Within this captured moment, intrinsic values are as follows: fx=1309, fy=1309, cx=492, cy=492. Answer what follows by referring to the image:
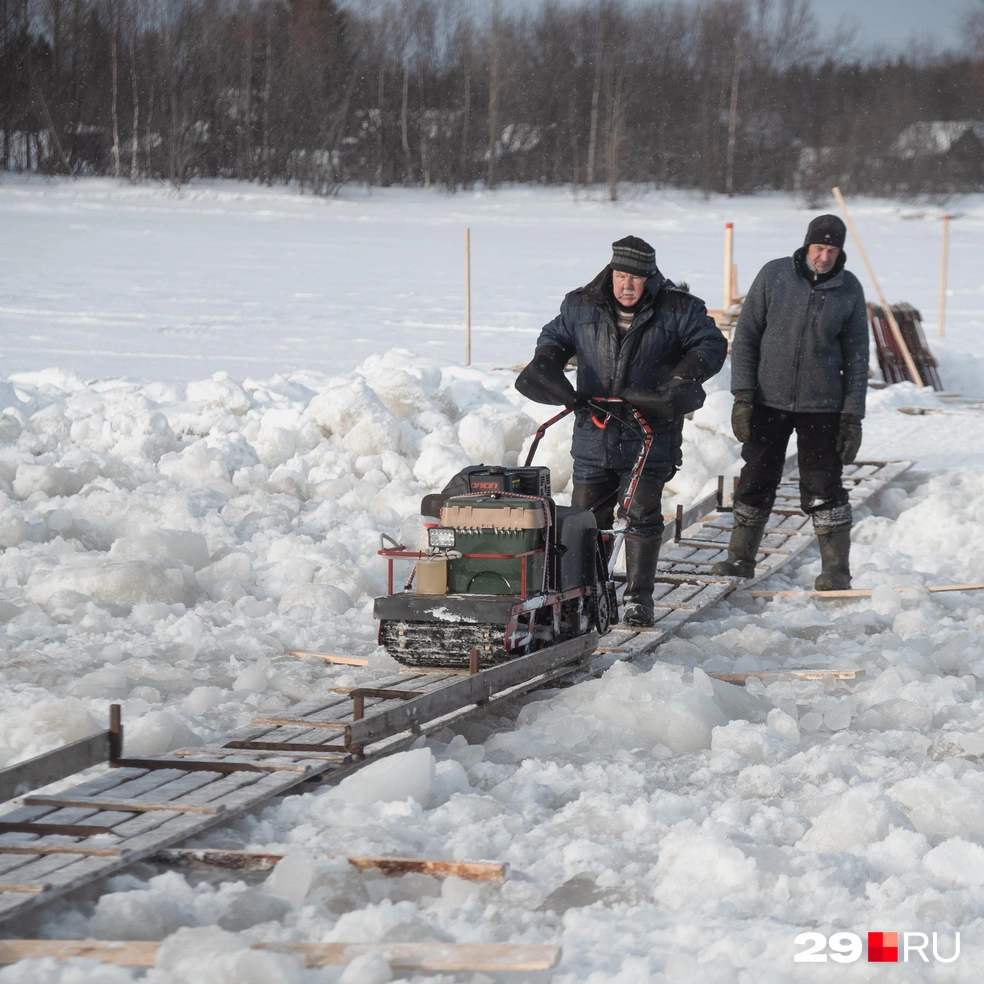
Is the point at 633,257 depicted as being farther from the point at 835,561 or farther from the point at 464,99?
the point at 464,99

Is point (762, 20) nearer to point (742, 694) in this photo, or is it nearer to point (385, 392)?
point (385, 392)

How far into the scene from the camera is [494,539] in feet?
14.8

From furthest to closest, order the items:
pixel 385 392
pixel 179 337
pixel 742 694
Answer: pixel 179 337
pixel 385 392
pixel 742 694

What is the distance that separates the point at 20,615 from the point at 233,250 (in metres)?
18.4

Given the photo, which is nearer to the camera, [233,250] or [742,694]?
[742,694]

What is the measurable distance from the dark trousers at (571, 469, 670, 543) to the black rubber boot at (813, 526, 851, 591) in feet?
4.33

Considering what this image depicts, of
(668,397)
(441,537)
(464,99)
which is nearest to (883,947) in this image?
(441,537)

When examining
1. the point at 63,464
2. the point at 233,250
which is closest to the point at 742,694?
the point at 63,464

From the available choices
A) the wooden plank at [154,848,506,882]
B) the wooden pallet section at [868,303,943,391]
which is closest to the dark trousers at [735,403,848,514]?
the wooden plank at [154,848,506,882]

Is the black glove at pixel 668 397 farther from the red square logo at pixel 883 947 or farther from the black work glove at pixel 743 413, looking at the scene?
the red square logo at pixel 883 947

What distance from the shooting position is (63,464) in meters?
7.63

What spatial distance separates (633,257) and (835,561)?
7.18 ft

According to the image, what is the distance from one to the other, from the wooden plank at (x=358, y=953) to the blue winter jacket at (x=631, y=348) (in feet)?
9.50

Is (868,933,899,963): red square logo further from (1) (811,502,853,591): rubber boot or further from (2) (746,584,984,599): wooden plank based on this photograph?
(1) (811,502,853,591): rubber boot
